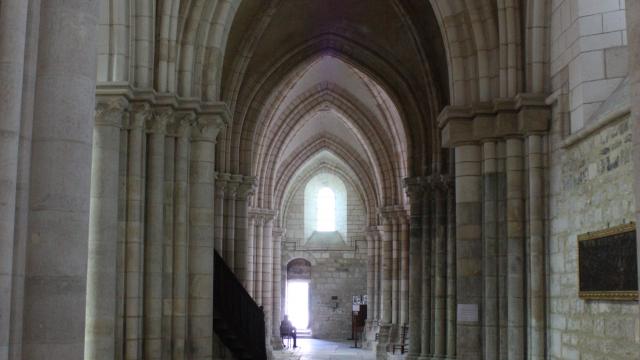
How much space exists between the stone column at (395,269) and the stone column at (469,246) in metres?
13.7

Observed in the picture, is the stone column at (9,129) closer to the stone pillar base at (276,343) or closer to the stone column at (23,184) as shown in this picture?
the stone column at (23,184)

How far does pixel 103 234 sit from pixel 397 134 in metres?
16.6

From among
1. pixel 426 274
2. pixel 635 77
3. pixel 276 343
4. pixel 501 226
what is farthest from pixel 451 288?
pixel 635 77

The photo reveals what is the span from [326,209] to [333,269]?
2.90 meters

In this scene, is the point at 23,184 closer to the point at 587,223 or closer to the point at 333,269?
the point at 587,223

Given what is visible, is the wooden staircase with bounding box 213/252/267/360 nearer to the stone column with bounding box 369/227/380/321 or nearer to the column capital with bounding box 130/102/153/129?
the column capital with bounding box 130/102/153/129

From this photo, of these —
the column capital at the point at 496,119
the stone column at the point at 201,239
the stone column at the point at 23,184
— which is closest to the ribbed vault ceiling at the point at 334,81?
the column capital at the point at 496,119

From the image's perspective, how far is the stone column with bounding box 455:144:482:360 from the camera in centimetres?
1290

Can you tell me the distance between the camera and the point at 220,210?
68.6ft

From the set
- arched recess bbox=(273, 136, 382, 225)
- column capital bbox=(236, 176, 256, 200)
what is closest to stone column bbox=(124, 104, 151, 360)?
column capital bbox=(236, 176, 256, 200)

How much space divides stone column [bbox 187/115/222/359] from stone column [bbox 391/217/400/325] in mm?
14119

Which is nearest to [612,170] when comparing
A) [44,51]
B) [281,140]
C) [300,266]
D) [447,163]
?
[44,51]

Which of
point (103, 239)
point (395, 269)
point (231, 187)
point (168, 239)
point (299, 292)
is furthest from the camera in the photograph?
point (299, 292)

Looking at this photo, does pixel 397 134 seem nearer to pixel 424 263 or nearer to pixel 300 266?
pixel 424 263
